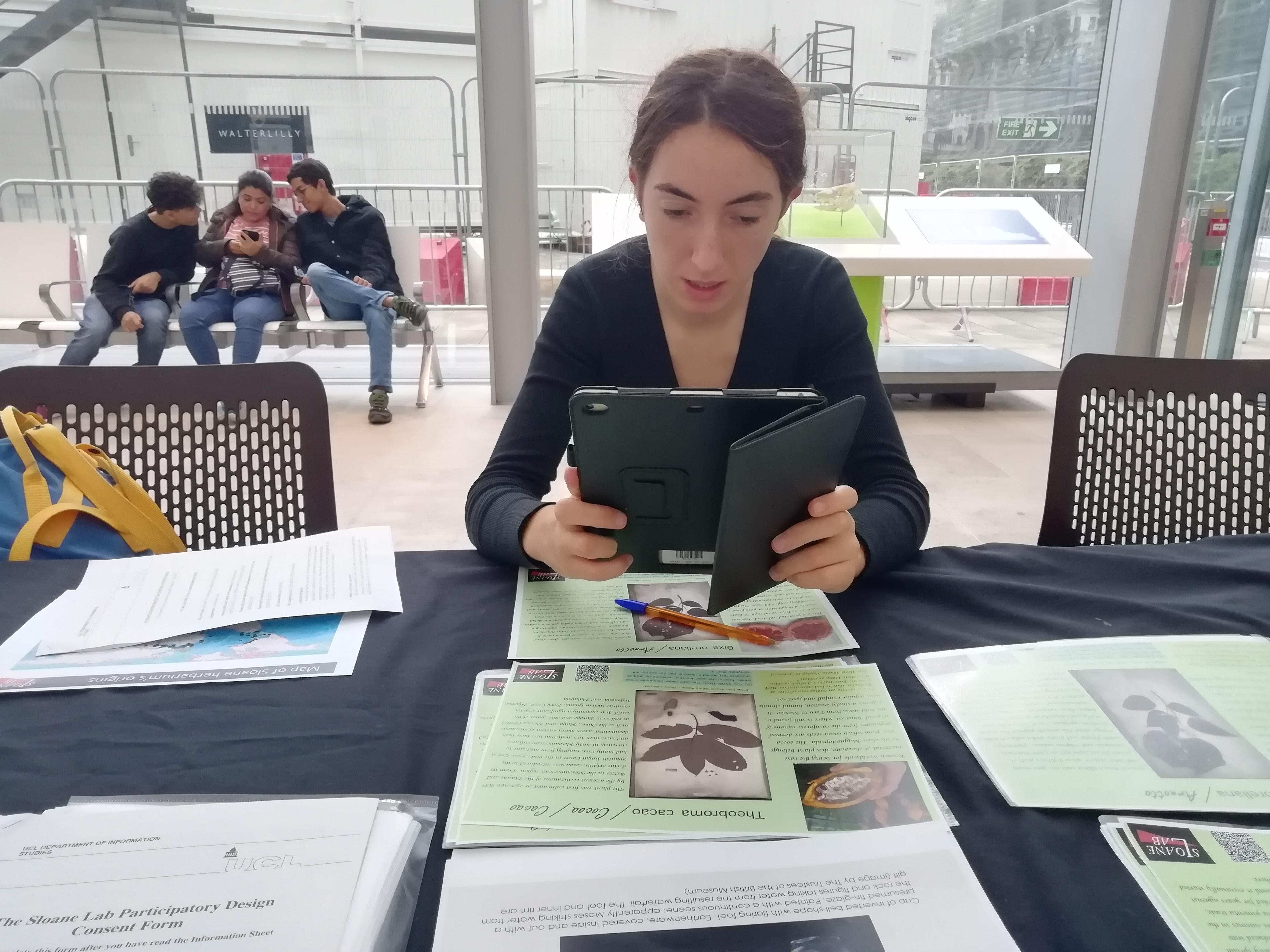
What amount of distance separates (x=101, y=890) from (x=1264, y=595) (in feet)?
2.96

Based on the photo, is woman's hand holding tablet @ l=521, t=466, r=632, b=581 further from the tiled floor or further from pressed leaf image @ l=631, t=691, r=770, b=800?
the tiled floor

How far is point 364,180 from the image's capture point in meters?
3.77

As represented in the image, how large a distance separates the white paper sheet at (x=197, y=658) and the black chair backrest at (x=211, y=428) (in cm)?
33

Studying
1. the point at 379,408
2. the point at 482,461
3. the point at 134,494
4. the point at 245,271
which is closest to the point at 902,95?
the point at 482,461

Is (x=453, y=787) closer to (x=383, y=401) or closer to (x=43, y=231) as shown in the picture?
(x=383, y=401)

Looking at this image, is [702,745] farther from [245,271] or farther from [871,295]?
[245,271]

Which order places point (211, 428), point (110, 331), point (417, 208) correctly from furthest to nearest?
point (417, 208) < point (110, 331) < point (211, 428)

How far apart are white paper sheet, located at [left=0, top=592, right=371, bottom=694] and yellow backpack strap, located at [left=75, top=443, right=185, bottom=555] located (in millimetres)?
207

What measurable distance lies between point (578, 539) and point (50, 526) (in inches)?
22.5

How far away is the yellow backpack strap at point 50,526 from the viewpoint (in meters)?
0.82

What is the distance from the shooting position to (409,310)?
11.3 feet

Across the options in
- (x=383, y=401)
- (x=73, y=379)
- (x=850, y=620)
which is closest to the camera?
(x=850, y=620)

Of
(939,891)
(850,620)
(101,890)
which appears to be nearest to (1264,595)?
(850,620)

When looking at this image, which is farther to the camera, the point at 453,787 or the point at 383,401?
the point at 383,401
